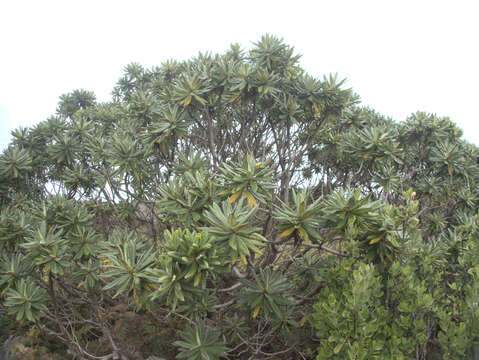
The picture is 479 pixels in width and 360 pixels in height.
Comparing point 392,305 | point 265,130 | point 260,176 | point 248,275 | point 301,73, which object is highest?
point 301,73

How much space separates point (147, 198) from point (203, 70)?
2.45 meters

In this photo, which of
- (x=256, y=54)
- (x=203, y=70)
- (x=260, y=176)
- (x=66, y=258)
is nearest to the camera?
(x=260, y=176)

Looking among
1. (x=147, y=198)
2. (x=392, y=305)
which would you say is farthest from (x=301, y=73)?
(x=392, y=305)

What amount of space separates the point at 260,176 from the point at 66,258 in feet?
9.64

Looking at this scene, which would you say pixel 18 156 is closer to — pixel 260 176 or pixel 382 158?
pixel 260 176

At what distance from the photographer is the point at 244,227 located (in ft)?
11.0

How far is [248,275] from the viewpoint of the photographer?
439 cm

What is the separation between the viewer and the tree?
3.49 metres

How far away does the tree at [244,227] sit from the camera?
3.49 metres

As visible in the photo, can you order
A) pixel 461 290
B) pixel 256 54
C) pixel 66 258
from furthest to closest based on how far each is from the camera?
pixel 256 54 < pixel 66 258 < pixel 461 290

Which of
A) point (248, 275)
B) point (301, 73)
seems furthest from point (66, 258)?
point (301, 73)

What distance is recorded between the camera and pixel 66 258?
4.71 m

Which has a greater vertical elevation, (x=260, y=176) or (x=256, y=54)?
(x=256, y=54)

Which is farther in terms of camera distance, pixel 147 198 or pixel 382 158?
pixel 147 198
